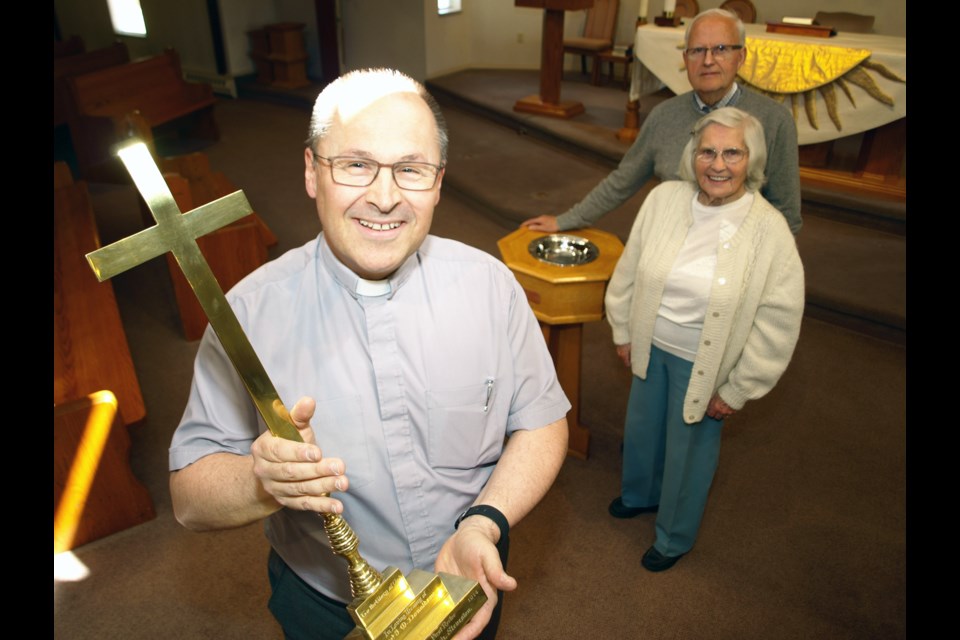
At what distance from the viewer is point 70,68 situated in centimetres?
698

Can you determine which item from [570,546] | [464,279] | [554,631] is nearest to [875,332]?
[570,546]

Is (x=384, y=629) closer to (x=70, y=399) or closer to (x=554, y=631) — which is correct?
(x=554, y=631)

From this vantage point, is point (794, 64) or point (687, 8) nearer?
point (794, 64)

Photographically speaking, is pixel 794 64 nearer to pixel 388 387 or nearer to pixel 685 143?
pixel 685 143

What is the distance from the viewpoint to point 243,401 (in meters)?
1.25

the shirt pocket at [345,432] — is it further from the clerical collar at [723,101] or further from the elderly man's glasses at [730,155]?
the clerical collar at [723,101]

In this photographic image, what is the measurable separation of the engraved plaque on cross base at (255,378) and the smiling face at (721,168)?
58.3 inches

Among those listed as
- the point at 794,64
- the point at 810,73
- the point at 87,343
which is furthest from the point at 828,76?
the point at 87,343

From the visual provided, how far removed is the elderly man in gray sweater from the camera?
2.41 metres

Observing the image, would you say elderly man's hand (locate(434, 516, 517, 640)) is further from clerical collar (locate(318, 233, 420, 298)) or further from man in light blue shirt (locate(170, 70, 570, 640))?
clerical collar (locate(318, 233, 420, 298))

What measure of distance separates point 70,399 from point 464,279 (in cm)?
219

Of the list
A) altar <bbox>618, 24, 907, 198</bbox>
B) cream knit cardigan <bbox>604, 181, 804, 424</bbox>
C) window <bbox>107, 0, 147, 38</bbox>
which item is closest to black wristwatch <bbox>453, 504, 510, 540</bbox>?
cream knit cardigan <bbox>604, 181, 804, 424</bbox>

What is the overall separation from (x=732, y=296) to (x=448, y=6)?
7.85 m

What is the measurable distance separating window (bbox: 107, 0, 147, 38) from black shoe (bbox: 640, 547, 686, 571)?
1061 centimetres
